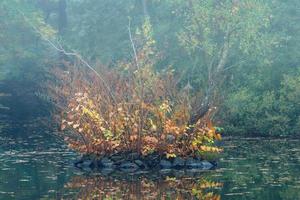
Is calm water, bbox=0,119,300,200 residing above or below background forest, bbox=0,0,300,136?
below

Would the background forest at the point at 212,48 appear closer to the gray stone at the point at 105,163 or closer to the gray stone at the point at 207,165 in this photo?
the gray stone at the point at 207,165

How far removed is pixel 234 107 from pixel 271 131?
3.55 meters

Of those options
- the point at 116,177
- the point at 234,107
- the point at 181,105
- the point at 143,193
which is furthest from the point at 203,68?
the point at 143,193

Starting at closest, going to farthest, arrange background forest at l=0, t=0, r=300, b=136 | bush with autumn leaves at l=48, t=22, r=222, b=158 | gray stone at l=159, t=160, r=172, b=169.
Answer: bush with autumn leaves at l=48, t=22, r=222, b=158 → gray stone at l=159, t=160, r=172, b=169 → background forest at l=0, t=0, r=300, b=136

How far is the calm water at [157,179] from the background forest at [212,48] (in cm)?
670

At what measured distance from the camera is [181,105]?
34688 millimetres

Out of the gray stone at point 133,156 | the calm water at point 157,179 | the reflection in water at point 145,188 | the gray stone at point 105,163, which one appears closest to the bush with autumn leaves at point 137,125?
the gray stone at point 133,156

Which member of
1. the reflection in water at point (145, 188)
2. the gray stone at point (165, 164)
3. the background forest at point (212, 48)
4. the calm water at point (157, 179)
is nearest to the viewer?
the reflection in water at point (145, 188)

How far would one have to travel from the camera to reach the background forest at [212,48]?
52.6 meters

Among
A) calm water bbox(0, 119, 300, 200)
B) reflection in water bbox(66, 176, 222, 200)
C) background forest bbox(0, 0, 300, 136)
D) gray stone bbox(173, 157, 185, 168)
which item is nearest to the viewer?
reflection in water bbox(66, 176, 222, 200)

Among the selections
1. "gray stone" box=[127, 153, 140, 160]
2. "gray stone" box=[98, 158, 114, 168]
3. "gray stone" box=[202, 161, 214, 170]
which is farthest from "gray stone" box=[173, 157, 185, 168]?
"gray stone" box=[98, 158, 114, 168]

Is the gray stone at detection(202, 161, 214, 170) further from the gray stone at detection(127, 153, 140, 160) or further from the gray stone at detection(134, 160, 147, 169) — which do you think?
the gray stone at detection(127, 153, 140, 160)

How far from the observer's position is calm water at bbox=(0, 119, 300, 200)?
26.5 m

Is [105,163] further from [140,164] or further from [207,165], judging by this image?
[207,165]
